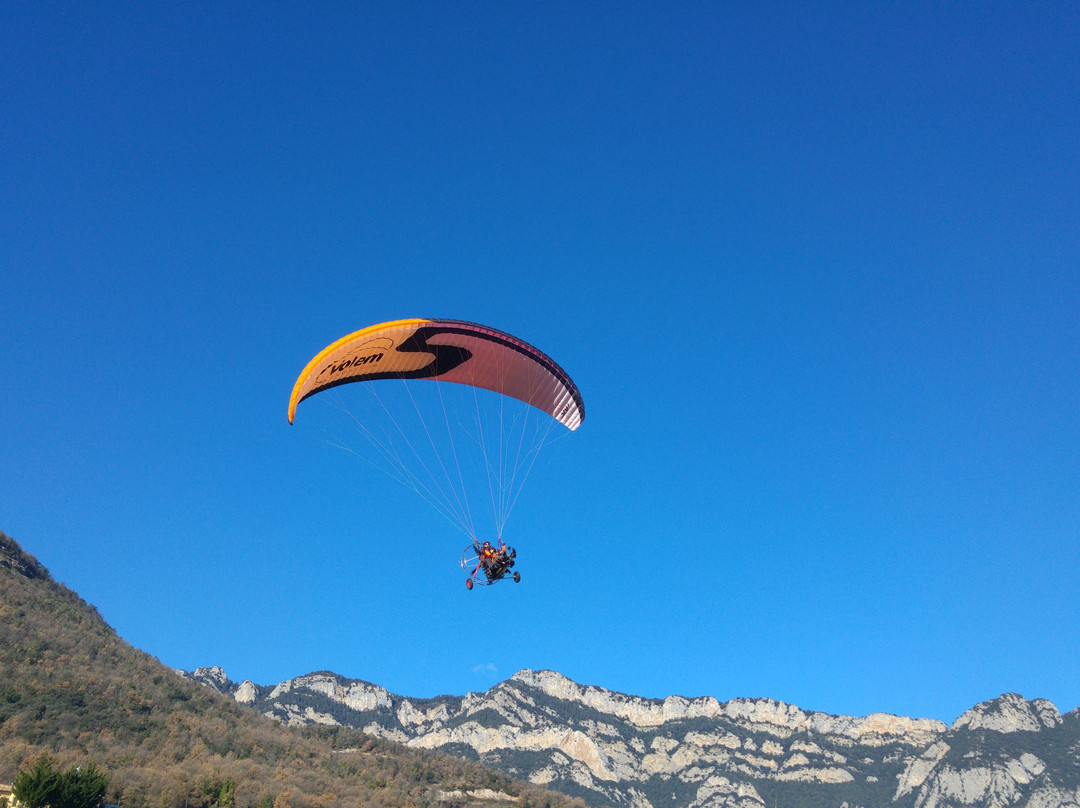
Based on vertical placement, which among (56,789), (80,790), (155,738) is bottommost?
(56,789)

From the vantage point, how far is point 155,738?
56.0 m

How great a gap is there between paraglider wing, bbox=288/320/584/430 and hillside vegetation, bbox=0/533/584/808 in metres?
23.9

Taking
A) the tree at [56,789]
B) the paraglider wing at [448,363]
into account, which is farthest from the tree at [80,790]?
the paraglider wing at [448,363]

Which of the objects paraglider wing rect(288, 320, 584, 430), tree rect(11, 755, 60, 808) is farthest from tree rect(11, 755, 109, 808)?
paraglider wing rect(288, 320, 584, 430)

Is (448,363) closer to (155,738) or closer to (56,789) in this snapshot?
(56,789)

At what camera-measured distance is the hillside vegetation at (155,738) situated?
47.4 metres

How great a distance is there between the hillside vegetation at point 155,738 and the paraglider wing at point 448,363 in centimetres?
2388

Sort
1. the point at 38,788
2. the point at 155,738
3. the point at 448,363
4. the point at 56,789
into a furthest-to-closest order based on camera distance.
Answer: the point at 155,738 → the point at 448,363 → the point at 56,789 → the point at 38,788

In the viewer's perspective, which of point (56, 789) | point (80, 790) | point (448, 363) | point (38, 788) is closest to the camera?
point (38, 788)

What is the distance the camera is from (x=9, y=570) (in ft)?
248

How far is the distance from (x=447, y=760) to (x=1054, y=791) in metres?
135

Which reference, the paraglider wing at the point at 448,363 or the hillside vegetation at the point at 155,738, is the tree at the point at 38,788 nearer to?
the hillside vegetation at the point at 155,738

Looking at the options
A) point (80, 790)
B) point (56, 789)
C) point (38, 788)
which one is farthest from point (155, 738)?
point (38, 788)

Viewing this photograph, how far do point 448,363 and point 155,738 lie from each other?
33.9 metres
